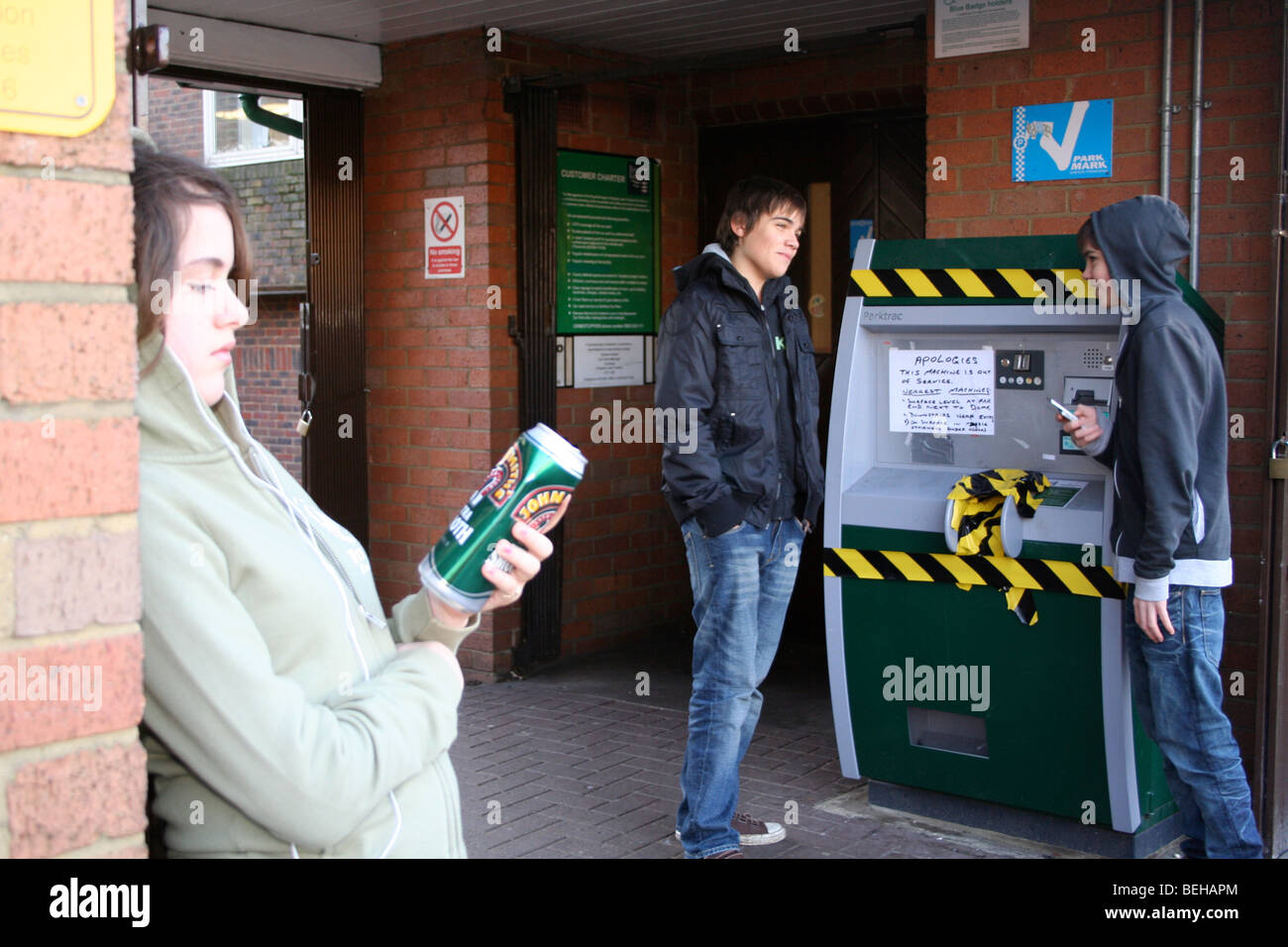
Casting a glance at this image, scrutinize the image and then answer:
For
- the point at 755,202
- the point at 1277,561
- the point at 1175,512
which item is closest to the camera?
the point at 1175,512

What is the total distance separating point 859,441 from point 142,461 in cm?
337

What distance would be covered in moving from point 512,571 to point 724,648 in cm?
254

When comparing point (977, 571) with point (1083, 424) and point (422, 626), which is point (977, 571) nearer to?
point (1083, 424)

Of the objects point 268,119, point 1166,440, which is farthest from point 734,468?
point 268,119

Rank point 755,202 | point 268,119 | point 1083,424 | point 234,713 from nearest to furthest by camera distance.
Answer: point 234,713 < point 1083,424 < point 755,202 < point 268,119

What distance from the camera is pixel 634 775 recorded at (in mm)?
5195

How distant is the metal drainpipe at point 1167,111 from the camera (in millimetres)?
4402

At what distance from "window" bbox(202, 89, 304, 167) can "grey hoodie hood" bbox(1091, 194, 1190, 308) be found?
824cm

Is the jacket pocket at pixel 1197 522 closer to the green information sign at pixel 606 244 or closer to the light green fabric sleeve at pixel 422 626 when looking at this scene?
the light green fabric sleeve at pixel 422 626

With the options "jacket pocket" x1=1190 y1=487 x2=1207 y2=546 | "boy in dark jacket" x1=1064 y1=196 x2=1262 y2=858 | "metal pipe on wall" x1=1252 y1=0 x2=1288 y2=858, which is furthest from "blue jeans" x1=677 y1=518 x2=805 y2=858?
"metal pipe on wall" x1=1252 y1=0 x2=1288 y2=858

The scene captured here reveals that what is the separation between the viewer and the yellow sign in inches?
48.4

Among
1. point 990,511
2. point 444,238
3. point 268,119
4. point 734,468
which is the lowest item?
point 990,511

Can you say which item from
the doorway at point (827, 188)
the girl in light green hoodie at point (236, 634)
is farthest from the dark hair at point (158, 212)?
the doorway at point (827, 188)

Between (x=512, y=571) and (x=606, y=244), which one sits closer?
(x=512, y=571)
